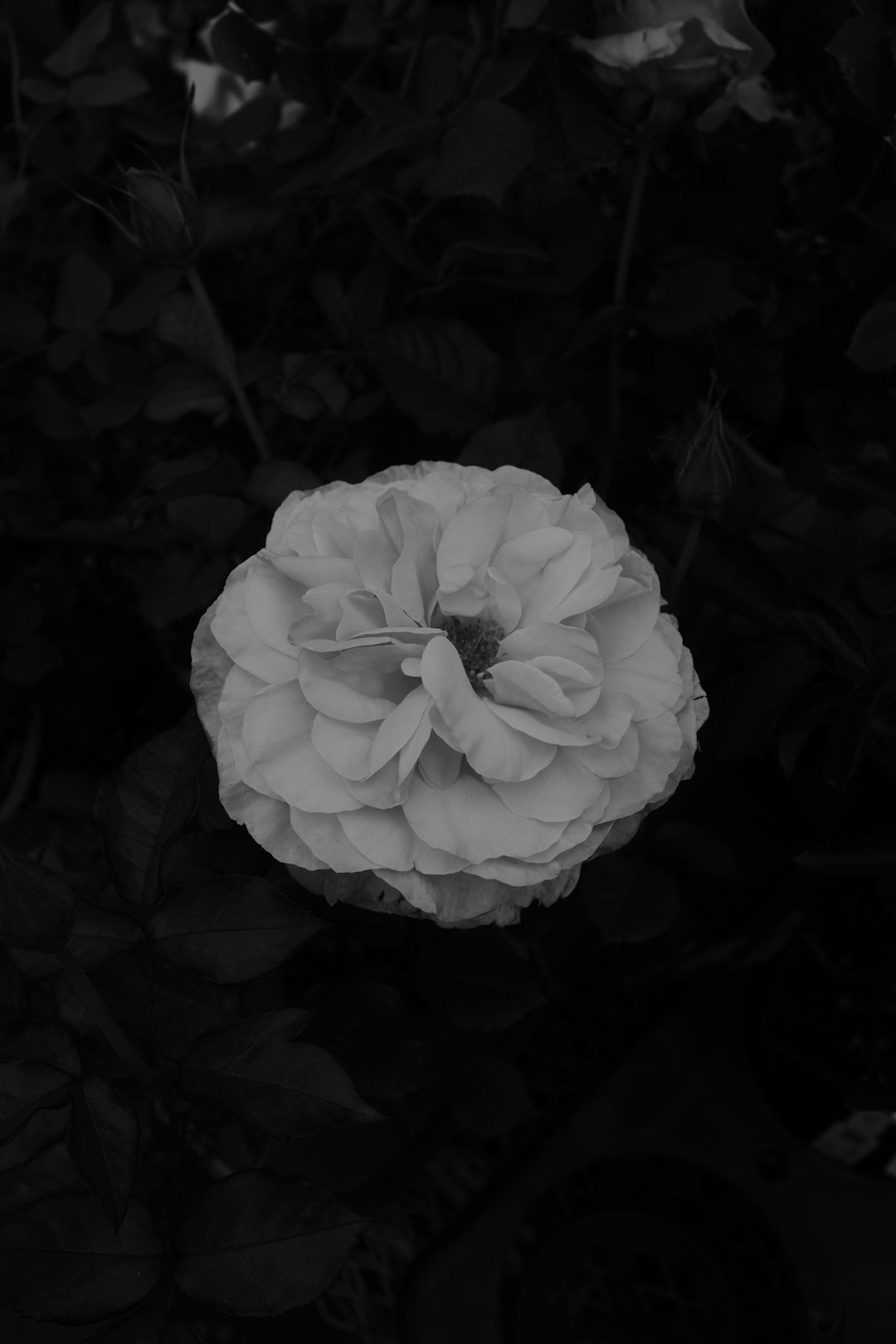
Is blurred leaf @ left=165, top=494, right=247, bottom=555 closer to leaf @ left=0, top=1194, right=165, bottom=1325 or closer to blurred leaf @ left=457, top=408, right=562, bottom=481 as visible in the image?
blurred leaf @ left=457, top=408, right=562, bottom=481

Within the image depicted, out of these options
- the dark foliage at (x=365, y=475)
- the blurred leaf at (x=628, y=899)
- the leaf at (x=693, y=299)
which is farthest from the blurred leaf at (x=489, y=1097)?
the leaf at (x=693, y=299)

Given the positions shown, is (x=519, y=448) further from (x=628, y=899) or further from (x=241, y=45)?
(x=241, y=45)

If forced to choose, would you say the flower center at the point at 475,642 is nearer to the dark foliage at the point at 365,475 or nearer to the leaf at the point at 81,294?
the dark foliage at the point at 365,475

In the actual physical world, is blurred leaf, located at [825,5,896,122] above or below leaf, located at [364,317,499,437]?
above

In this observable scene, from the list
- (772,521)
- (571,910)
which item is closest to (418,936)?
(571,910)

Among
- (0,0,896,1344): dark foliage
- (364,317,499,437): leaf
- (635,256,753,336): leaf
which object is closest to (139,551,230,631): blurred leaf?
(0,0,896,1344): dark foliage
